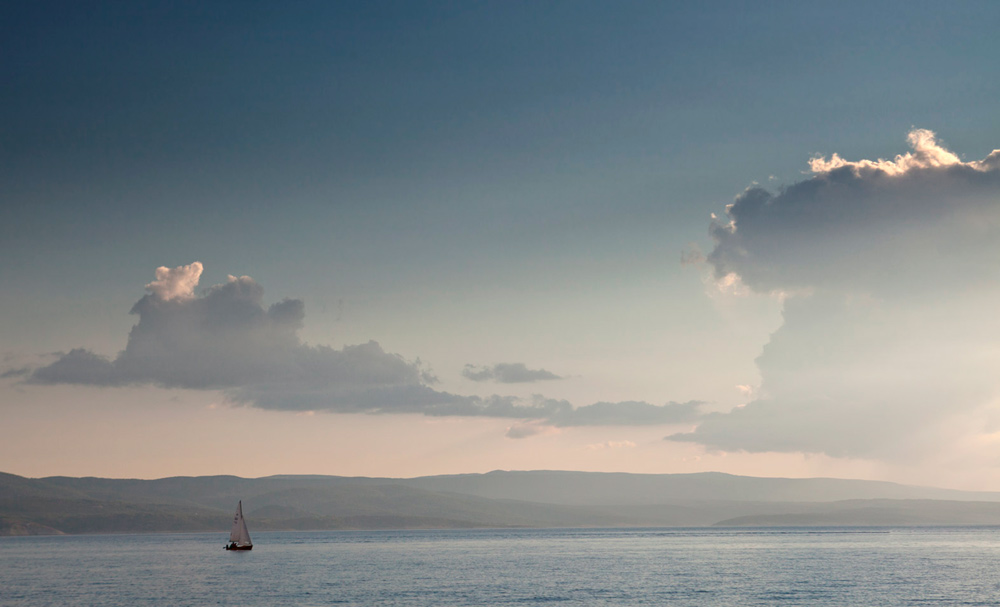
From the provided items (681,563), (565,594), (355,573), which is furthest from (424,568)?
(565,594)

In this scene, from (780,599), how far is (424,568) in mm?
89853

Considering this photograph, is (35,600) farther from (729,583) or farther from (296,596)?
(729,583)

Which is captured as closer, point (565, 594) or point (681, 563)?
point (565, 594)

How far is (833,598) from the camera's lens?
396ft

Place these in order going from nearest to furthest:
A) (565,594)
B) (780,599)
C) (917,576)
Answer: (780,599) < (565,594) < (917,576)

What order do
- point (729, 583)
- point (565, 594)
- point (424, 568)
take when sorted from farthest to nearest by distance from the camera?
1. point (424, 568)
2. point (729, 583)
3. point (565, 594)

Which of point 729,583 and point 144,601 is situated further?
point 729,583

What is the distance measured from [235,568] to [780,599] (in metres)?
122

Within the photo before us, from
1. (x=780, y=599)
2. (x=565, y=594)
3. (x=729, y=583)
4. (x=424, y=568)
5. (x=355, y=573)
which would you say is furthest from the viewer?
(x=424, y=568)

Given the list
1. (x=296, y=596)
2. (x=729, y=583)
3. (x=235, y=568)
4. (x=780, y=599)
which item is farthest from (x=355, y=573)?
(x=780, y=599)

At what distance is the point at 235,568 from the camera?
194 meters

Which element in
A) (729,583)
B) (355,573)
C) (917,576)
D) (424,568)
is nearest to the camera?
(729,583)

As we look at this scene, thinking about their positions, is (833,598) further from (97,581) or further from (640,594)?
(97,581)

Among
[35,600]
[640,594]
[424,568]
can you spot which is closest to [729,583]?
[640,594]
